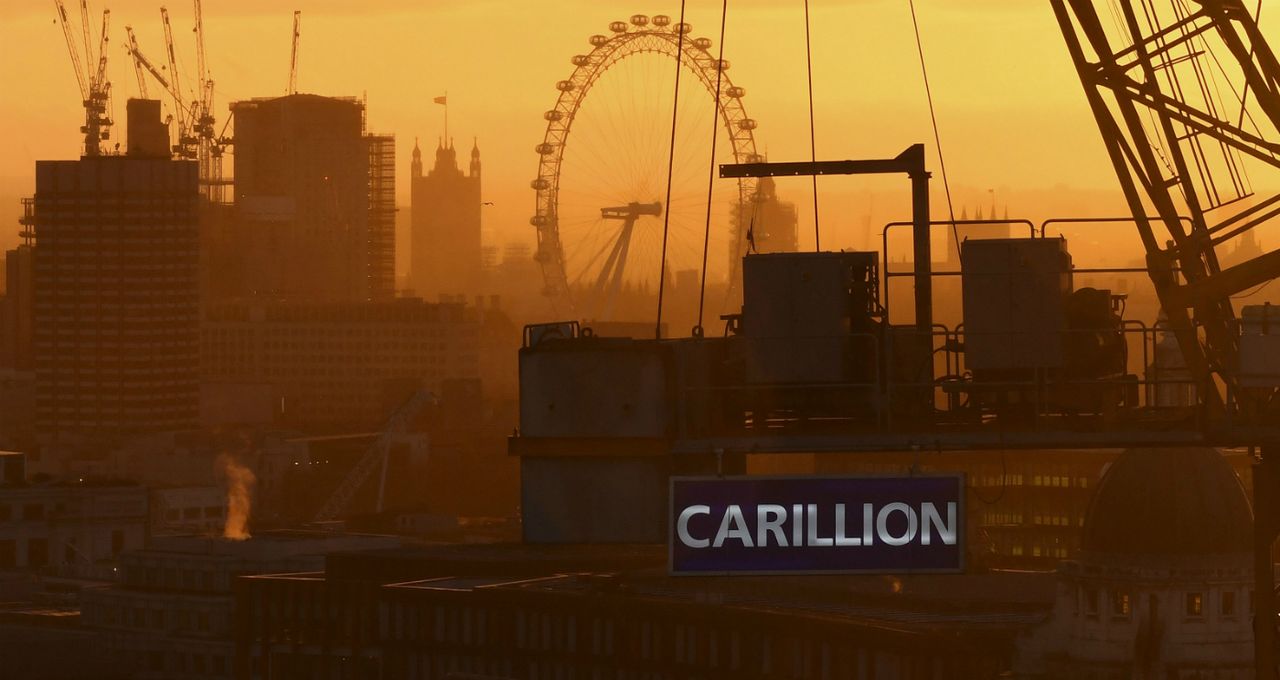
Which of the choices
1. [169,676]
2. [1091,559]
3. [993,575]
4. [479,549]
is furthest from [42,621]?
[1091,559]

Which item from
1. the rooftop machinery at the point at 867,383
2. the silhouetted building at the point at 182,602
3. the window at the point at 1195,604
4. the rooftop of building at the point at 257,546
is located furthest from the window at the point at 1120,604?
the rooftop of building at the point at 257,546

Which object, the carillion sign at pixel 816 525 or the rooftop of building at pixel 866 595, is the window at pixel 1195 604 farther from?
the carillion sign at pixel 816 525

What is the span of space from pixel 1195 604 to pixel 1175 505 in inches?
117

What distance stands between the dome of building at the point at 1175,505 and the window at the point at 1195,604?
3.85 feet

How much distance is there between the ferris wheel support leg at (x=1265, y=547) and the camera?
34.9 m

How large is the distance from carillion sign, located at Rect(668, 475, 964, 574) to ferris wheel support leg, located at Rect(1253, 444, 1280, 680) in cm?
540

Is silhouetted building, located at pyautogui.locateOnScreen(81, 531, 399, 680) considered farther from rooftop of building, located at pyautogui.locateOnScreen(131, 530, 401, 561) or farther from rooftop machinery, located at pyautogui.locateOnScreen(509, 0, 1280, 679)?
rooftop machinery, located at pyautogui.locateOnScreen(509, 0, 1280, 679)

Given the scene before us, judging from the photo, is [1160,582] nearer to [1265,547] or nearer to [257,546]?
[1265,547]

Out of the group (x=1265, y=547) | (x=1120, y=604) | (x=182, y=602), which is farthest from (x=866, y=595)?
(x=182, y=602)

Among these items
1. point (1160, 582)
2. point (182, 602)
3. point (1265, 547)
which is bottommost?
point (182, 602)

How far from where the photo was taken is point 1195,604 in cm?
7544

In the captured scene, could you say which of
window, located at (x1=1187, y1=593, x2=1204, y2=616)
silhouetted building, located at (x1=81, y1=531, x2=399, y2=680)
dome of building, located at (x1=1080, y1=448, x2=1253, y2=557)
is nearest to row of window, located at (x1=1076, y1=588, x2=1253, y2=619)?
window, located at (x1=1187, y1=593, x2=1204, y2=616)

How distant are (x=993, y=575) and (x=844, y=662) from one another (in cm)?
1597

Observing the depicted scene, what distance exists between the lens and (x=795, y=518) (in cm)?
3184
